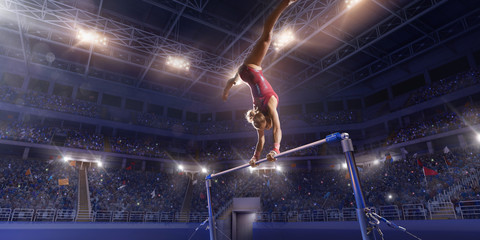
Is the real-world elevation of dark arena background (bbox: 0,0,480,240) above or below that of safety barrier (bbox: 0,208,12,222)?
above

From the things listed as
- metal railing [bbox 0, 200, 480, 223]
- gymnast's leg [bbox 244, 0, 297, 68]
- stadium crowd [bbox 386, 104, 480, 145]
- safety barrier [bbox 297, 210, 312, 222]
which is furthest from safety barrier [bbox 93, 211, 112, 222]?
stadium crowd [bbox 386, 104, 480, 145]

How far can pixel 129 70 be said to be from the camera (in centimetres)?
2014

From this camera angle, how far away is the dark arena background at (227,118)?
12.5 m

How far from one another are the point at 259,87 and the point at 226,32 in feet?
37.7

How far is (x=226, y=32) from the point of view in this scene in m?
14.3

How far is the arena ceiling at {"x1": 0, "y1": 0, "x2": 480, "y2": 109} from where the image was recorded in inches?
504

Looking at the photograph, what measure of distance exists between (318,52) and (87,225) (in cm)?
1672

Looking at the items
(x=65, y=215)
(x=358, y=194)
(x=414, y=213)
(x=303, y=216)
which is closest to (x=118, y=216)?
(x=65, y=215)

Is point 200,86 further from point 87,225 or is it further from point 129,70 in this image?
point 87,225

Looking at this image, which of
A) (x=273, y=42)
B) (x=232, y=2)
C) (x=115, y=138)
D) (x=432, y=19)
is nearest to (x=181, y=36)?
(x=232, y=2)

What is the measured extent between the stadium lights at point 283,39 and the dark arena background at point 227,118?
9cm

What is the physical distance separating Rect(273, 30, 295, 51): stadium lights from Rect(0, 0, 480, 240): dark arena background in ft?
0.28

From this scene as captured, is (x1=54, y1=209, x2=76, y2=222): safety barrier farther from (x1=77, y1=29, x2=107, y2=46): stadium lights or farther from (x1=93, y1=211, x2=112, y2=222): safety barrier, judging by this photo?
(x1=77, y1=29, x2=107, y2=46): stadium lights

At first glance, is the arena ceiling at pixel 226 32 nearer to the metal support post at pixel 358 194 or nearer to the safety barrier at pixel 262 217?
the safety barrier at pixel 262 217
